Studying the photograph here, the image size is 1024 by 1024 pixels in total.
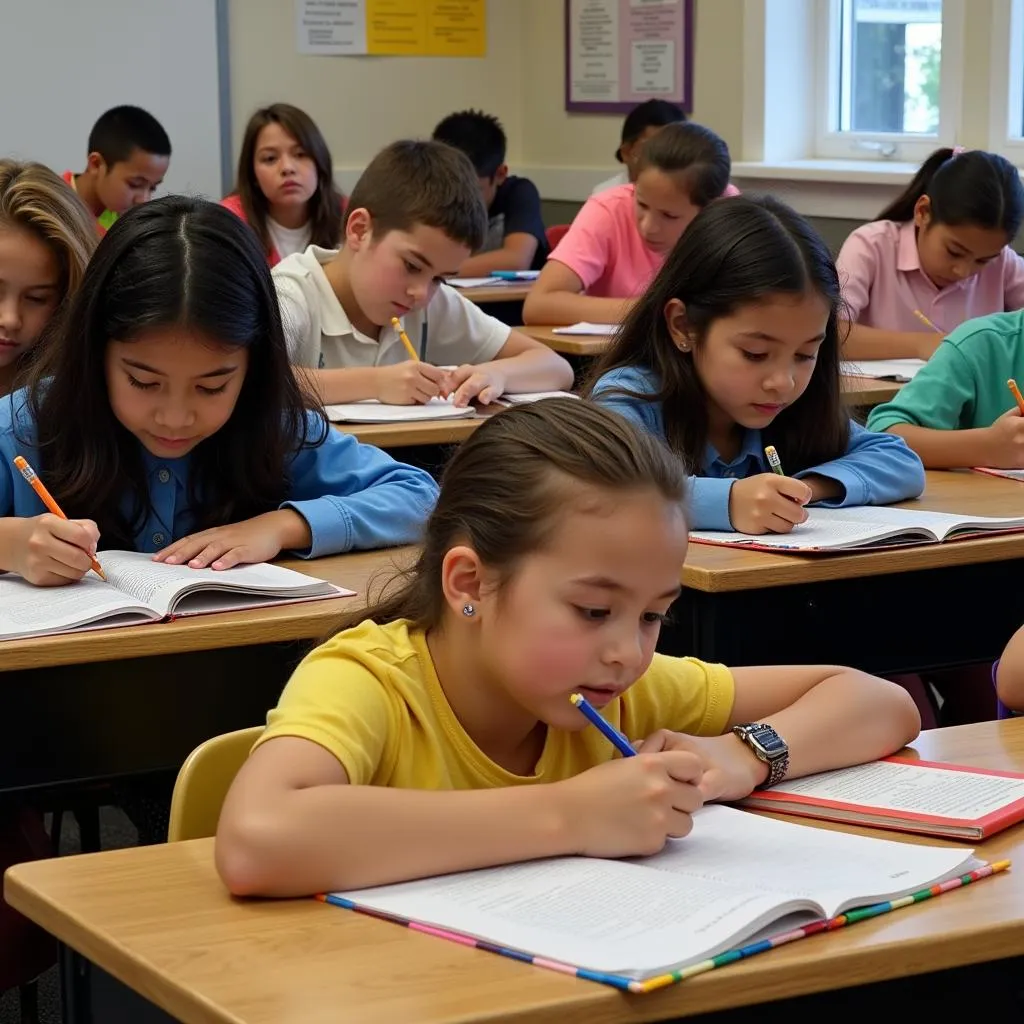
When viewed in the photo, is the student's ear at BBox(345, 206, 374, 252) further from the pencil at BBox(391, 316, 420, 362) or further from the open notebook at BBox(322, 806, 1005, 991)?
the open notebook at BBox(322, 806, 1005, 991)

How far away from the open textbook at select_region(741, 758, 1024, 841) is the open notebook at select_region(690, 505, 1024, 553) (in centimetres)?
66

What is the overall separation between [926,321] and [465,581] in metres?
2.68

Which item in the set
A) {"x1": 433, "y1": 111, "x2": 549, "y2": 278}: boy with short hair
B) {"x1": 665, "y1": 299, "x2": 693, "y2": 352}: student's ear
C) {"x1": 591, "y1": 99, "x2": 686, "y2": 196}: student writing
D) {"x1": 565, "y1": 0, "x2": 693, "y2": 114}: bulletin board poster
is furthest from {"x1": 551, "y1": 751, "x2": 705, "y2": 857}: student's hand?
{"x1": 565, "y1": 0, "x2": 693, "y2": 114}: bulletin board poster

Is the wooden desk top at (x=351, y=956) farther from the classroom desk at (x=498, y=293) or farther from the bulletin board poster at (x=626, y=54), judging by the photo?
the bulletin board poster at (x=626, y=54)

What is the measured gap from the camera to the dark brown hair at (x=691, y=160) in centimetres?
411

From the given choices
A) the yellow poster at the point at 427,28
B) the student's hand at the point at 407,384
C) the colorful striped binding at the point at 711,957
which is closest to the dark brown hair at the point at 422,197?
the student's hand at the point at 407,384

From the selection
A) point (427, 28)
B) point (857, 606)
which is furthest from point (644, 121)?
point (857, 606)

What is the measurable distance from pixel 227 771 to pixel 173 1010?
363 millimetres

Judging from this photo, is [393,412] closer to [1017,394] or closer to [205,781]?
[1017,394]

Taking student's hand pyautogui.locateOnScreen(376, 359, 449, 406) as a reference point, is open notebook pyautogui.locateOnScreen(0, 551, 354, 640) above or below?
below

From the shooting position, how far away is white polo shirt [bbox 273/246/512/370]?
10.3 ft

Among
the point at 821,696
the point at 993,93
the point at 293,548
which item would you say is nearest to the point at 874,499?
the point at 293,548

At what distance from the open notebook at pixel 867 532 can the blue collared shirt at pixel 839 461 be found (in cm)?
9

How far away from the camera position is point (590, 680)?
1208 mm
